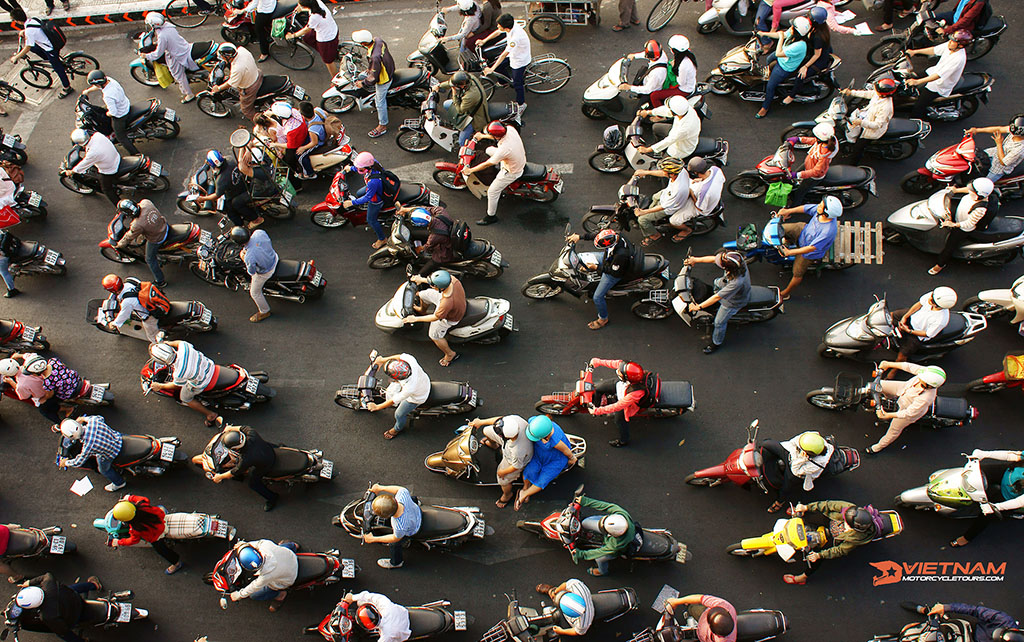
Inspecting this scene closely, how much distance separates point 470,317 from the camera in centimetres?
1036

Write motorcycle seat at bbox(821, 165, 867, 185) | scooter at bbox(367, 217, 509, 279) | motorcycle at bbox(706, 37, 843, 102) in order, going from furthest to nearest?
motorcycle at bbox(706, 37, 843, 102), motorcycle seat at bbox(821, 165, 867, 185), scooter at bbox(367, 217, 509, 279)

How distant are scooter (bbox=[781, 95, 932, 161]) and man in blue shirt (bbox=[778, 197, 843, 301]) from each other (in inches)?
79.9

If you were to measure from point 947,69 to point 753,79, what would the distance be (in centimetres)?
332

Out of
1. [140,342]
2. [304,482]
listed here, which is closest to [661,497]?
[304,482]

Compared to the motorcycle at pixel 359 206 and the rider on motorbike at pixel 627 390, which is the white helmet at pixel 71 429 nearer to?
the motorcycle at pixel 359 206

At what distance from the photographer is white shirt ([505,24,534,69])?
42.8ft

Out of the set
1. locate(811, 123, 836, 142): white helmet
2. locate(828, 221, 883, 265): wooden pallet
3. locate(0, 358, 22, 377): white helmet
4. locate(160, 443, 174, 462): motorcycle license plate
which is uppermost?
locate(811, 123, 836, 142): white helmet

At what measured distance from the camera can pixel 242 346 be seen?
440 inches

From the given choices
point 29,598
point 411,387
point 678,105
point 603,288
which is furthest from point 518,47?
point 29,598

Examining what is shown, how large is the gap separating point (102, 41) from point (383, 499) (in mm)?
14703

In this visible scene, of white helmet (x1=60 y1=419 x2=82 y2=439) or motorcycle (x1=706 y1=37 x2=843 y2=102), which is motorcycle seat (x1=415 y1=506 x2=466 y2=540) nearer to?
white helmet (x1=60 y1=419 x2=82 y2=439)

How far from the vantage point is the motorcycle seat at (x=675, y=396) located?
368 inches

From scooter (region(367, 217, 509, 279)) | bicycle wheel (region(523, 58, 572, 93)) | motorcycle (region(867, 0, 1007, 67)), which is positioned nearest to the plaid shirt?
scooter (region(367, 217, 509, 279))

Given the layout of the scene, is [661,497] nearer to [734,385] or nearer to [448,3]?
[734,385]
